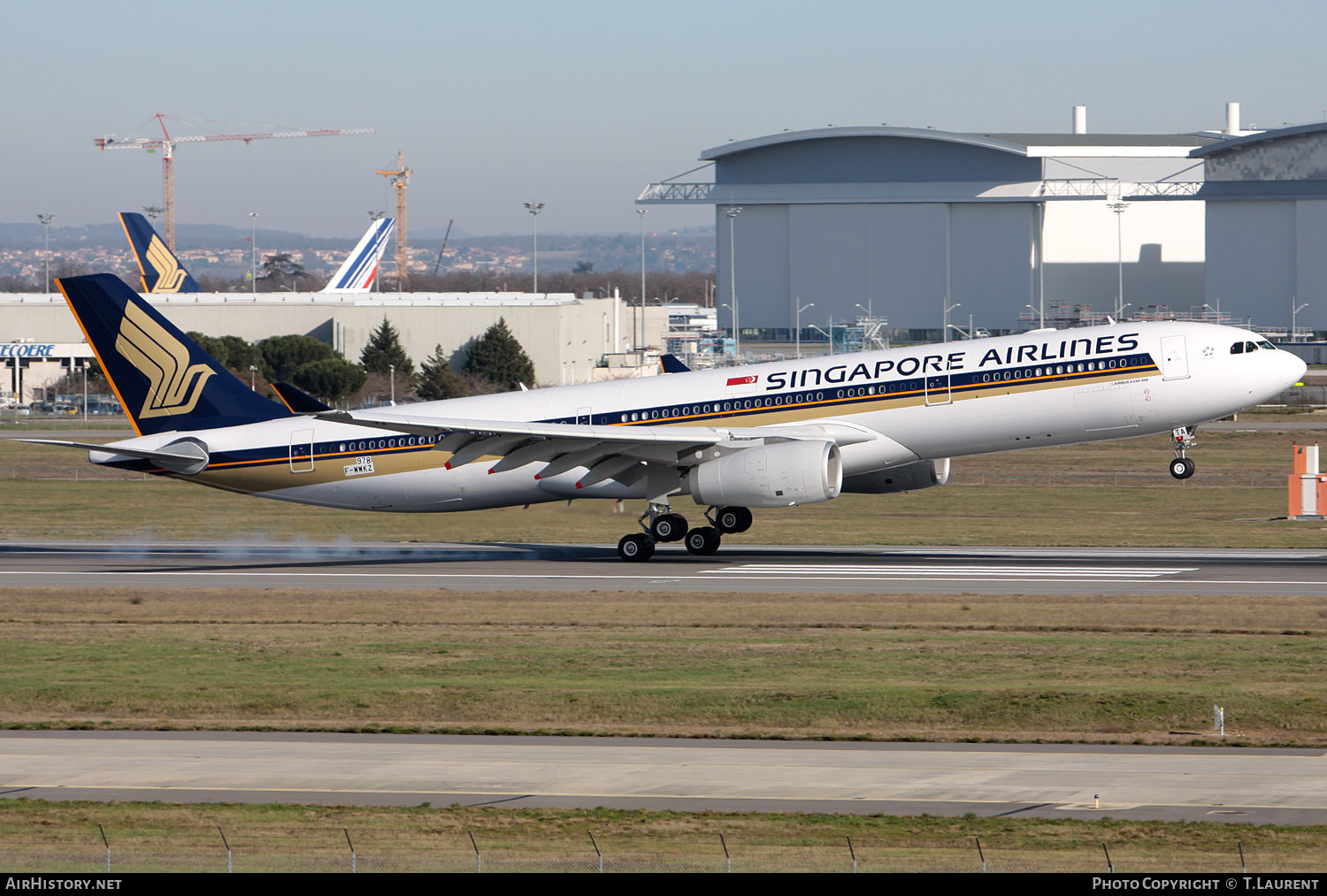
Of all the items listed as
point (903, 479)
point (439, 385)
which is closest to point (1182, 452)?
point (903, 479)

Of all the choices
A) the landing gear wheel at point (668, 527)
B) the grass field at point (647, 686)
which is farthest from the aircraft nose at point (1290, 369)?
the landing gear wheel at point (668, 527)

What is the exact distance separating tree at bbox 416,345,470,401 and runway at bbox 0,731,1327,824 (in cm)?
10113

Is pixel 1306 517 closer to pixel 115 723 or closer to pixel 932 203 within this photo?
pixel 115 723

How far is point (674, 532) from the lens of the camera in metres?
41.5

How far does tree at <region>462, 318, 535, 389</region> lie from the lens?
134375 mm

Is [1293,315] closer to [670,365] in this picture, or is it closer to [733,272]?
[733,272]

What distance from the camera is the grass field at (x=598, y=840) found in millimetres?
14336

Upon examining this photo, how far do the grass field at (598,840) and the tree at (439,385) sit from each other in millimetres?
105006

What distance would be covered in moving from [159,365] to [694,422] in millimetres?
15322

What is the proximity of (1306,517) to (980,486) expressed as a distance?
17.4m

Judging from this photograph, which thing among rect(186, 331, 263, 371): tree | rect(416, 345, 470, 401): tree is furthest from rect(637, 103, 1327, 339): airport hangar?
rect(186, 331, 263, 371): tree

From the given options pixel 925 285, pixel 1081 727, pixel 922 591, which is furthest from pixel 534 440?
pixel 925 285

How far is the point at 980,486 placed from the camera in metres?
66.3

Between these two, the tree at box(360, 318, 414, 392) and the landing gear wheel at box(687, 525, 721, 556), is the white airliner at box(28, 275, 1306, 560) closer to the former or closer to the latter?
the landing gear wheel at box(687, 525, 721, 556)
